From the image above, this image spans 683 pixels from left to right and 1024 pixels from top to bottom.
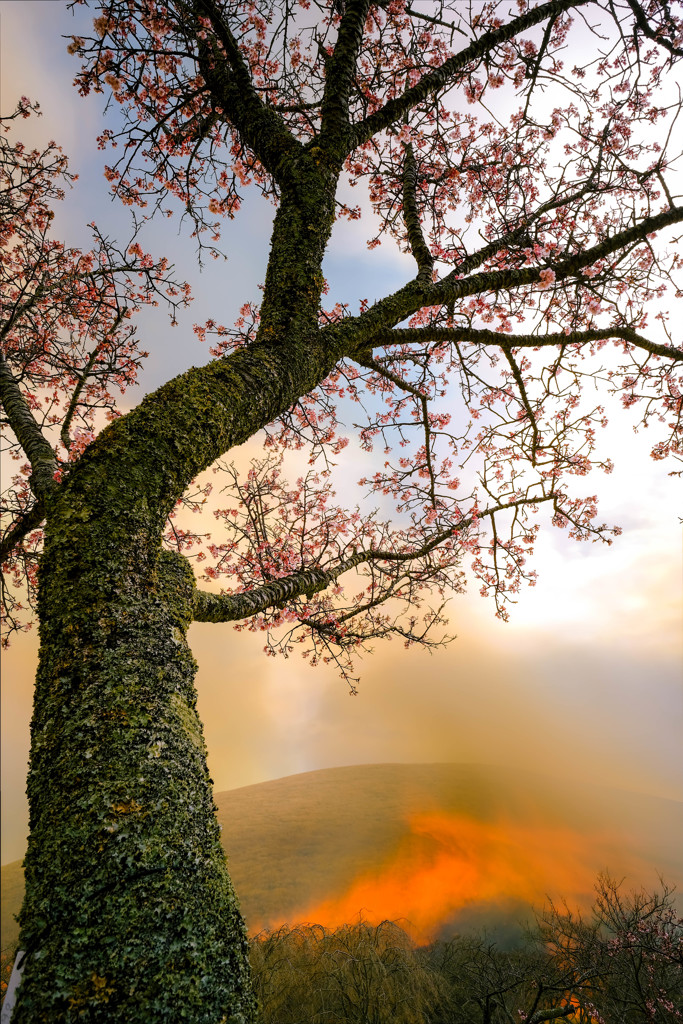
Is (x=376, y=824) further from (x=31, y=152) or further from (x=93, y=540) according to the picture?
(x=31, y=152)

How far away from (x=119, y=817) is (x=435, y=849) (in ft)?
46.3

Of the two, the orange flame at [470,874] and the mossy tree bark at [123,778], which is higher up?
the mossy tree bark at [123,778]

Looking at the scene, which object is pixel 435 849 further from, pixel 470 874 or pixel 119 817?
pixel 119 817

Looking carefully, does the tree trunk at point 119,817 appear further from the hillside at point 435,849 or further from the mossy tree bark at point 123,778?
the hillside at point 435,849

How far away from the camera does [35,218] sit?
5.02 metres

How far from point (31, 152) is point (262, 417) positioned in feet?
16.8

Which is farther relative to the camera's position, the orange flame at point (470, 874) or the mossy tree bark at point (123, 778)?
the orange flame at point (470, 874)

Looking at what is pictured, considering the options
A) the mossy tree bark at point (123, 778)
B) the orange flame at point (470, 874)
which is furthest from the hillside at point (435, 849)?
the mossy tree bark at point (123, 778)

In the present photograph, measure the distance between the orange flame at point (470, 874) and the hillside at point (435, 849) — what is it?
26 mm

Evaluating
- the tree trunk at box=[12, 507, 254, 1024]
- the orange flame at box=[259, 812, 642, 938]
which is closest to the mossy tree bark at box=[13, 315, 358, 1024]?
the tree trunk at box=[12, 507, 254, 1024]

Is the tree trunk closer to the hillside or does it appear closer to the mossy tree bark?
the mossy tree bark

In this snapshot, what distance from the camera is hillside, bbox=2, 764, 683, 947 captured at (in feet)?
32.4

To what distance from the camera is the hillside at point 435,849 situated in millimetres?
9867

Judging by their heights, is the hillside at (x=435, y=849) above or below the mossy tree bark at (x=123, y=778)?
below
